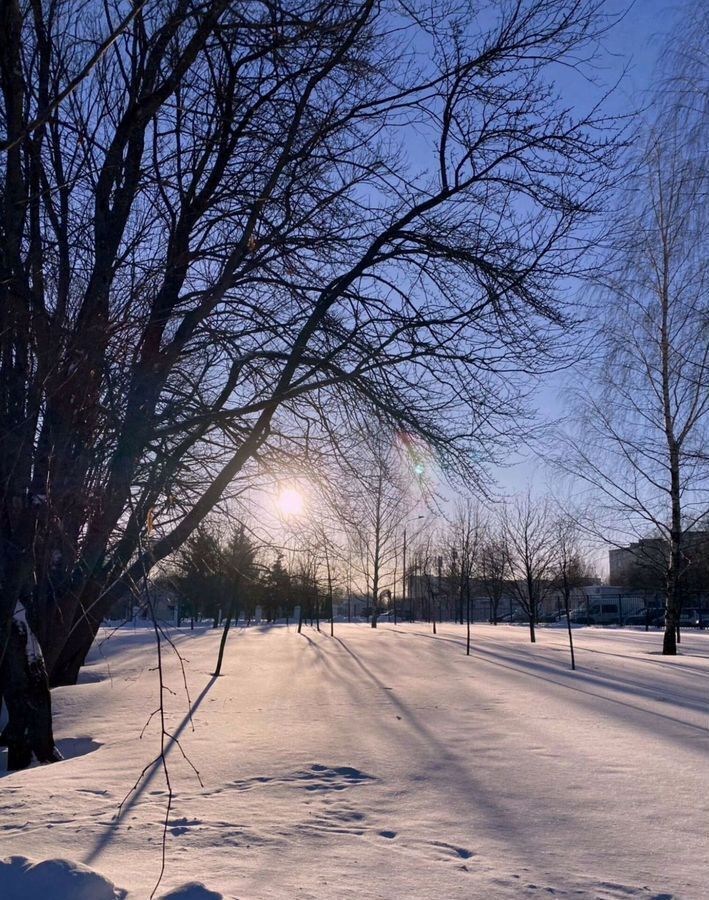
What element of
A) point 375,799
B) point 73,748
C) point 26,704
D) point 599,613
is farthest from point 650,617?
point 375,799

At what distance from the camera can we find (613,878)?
3.61m

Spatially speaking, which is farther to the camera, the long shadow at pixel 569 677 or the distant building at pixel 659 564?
the distant building at pixel 659 564

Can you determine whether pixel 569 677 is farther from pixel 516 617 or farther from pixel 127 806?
pixel 516 617

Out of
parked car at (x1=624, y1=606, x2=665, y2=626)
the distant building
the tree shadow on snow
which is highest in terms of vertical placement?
the distant building

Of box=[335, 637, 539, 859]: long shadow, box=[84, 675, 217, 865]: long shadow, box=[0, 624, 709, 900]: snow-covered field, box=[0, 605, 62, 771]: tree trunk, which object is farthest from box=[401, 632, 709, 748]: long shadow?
box=[0, 605, 62, 771]: tree trunk

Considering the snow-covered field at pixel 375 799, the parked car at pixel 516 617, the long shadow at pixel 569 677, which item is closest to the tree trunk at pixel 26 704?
the snow-covered field at pixel 375 799

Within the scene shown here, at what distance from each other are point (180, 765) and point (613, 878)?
11.3ft

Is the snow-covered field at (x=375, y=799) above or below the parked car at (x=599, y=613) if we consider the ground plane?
below

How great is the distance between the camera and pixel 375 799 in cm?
491

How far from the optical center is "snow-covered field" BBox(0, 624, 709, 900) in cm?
351

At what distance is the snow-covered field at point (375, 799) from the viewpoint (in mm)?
3512

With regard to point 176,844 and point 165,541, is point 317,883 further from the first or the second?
point 165,541

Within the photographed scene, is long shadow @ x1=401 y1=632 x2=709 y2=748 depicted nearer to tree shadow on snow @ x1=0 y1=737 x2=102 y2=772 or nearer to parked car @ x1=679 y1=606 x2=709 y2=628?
tree shadow on snow @ x1=0 y1=737 x2=102 y2=772

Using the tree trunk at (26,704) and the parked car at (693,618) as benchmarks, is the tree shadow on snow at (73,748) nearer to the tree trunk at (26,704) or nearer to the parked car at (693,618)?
the tree trunk at (26,704)
